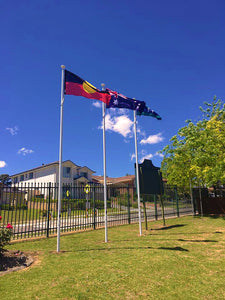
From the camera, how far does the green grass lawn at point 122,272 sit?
4020mm

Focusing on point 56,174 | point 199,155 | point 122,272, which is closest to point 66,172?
point 56,174

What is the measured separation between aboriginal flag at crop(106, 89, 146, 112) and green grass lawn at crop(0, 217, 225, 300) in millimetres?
6379

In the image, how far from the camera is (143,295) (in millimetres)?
3912

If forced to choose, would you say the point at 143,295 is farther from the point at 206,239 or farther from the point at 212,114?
the point at 212,114

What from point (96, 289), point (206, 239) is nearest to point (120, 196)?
point (206, 239)

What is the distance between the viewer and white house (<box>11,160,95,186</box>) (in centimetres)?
3766

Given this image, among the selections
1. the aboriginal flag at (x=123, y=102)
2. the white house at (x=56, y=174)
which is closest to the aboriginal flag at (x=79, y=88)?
the aboriginal flag at (x=123, y=102)

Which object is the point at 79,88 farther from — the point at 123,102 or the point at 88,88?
the point at 123,102

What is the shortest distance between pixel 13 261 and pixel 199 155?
15376mm

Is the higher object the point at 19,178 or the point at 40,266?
the point at 19,178

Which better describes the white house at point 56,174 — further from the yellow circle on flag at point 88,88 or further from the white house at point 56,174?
the yellow circle on flag at point 88,88

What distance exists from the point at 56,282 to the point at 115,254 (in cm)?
257

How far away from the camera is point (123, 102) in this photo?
10445 mm

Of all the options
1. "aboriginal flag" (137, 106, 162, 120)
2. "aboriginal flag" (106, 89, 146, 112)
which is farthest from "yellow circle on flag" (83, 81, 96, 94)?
"aboriginal flag" (137, 106, 162, 120)
